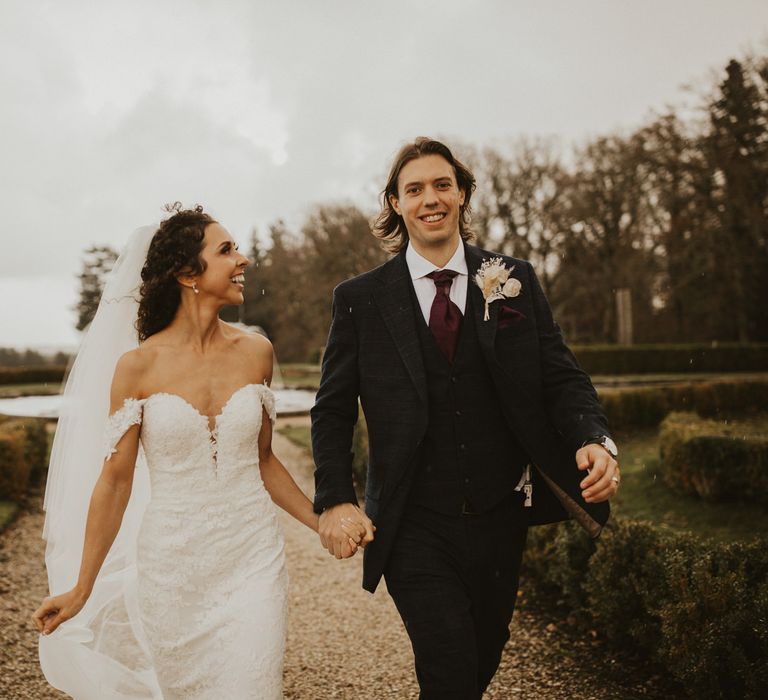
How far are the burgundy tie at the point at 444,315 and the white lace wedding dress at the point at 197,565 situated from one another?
80 cm

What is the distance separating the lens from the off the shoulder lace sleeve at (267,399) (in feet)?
10.2

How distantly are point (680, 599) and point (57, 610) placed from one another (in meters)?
2.80

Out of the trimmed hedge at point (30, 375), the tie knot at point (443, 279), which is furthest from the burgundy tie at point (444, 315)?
the trimmed hedge at point (30, 375)

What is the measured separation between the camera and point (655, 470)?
8.72m

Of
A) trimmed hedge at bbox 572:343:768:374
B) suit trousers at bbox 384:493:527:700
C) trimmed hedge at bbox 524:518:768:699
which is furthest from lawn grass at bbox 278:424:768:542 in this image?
trimmed hedge at bbox 572:343:768:374

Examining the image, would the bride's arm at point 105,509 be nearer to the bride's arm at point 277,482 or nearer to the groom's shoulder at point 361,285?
the bride's arm at point 277,482

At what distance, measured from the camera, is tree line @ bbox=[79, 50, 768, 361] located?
2020cm

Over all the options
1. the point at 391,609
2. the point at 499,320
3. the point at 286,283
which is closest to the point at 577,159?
A: the point at 286,283

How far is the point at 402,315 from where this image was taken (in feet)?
9.12

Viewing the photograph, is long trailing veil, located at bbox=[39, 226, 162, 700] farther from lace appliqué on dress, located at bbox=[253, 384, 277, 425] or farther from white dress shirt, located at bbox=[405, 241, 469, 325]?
white dress shirt, located at bbox=[405, 241, 469, 325]

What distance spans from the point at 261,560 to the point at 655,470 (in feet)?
22.6

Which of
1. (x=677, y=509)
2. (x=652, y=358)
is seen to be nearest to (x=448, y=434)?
(x=677, y=509)

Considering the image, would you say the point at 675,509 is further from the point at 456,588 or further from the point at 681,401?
the point at 681,401

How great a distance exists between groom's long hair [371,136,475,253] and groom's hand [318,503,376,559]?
1129 millimetres
